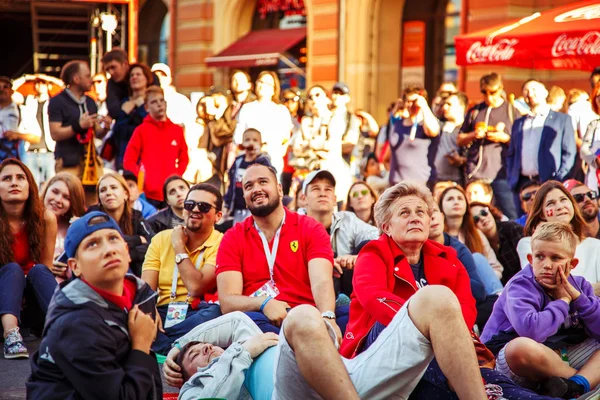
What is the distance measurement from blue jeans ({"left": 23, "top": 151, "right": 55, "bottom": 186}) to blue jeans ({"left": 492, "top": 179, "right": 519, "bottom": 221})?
5.48 meters

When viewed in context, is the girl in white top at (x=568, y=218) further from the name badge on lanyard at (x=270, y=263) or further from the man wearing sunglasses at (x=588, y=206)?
the name badge on lanyard at (x=270, y=263)

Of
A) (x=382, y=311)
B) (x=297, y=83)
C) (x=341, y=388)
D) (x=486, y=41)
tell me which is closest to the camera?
(x=341, y=388)

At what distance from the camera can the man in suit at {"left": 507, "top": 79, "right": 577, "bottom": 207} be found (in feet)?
32.7

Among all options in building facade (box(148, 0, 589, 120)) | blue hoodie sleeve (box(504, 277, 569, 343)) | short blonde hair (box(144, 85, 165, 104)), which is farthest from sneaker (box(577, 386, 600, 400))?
building facade (box(148, 0, 589, 120))

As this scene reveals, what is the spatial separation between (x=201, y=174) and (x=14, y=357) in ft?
20.7

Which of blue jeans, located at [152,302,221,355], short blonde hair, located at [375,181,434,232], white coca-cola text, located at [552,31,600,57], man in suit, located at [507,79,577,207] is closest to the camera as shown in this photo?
short blonde hair, located at [375,181,434,232]

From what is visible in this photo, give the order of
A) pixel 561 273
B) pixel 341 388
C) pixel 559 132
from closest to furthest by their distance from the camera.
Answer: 1. pixel 341 388
2. pixel 561 273
3. pixel 559 132

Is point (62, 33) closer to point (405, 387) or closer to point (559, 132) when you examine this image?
point (559, 132)

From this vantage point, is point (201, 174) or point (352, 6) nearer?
point (201, 174)

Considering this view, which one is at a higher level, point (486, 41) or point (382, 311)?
point (486, 41)

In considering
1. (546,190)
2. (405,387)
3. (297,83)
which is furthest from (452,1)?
(405,387)

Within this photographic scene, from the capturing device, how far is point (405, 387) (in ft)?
14.8

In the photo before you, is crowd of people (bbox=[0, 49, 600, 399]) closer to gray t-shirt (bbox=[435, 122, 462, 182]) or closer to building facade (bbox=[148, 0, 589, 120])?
gray t-shirt (bbox=[435, 122, 462, 182])

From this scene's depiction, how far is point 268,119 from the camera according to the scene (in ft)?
37.0
